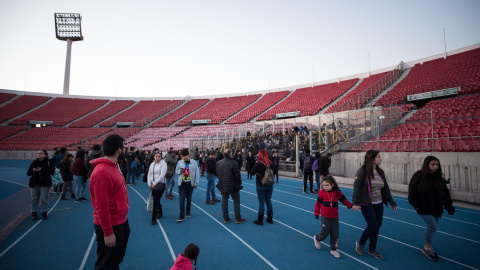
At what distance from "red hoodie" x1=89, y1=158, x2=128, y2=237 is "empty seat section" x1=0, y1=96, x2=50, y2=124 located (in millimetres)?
49260

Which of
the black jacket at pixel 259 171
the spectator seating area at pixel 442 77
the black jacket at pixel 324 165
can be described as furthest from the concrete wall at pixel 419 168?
the spectator seating area at pixel 442 77

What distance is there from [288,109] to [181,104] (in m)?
24.2

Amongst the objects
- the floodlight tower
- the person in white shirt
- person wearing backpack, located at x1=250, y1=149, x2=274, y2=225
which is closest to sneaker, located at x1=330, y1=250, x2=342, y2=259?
person wearing backpack, located at x1=250, y1=149, x2=274, y2=225

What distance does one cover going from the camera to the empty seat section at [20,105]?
38347 mm

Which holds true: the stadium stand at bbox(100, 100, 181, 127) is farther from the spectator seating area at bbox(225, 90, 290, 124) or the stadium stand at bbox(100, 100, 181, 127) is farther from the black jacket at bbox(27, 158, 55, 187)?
the black jacket at bbox(27, 158, 55, 187)

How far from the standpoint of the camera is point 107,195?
2.37m

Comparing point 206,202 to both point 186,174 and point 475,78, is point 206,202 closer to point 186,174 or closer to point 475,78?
point 186,174

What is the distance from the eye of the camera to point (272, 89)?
4331 centimetres

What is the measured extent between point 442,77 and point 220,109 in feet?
94.7

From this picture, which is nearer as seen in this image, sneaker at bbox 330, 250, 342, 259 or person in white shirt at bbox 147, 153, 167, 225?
sneaker at bbox 330, 250, 342, 259

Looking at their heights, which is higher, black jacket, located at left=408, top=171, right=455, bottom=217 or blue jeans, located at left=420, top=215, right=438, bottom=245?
black jacket, located at left=408, top=171, right=455, bottom=217

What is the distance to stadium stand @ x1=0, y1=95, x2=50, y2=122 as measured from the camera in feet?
126

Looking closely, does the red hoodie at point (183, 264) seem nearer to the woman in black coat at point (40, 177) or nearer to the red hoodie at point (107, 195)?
the red hoodie at point (107, 195)

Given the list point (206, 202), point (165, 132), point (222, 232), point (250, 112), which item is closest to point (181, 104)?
point (165, 132)
